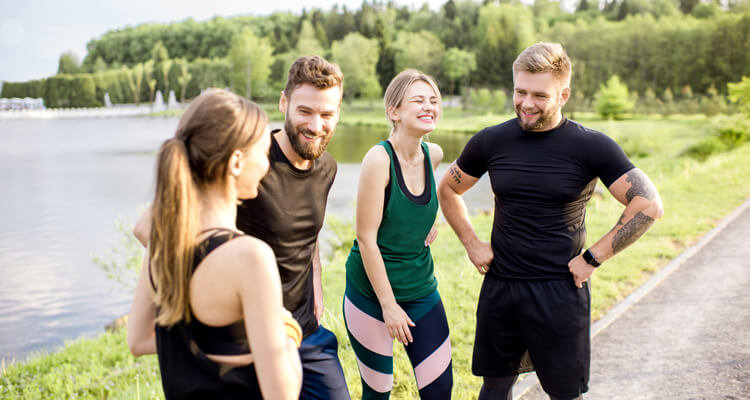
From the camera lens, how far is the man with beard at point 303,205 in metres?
2.47

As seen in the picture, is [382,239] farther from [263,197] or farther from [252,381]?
[252,381]

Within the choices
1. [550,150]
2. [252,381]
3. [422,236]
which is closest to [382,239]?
[422,236]

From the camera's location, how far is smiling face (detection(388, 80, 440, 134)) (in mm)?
3002

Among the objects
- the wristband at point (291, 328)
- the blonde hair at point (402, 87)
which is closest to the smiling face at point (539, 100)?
the blonde hair at point (402, 87)

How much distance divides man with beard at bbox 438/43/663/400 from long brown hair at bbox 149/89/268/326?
1.72 metres

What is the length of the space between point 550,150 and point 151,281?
207 centimetres

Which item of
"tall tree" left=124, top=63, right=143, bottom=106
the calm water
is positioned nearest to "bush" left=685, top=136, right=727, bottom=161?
the calm water

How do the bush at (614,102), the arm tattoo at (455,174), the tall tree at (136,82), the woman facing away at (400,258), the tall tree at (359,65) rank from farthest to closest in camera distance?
the tall tree at (136,82) < the tall tree at (359,65) < the bush at (614,102) < the arm tattoo at (455,174) < the woman facing away at (400,258)

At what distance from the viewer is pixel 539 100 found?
2.84 metres

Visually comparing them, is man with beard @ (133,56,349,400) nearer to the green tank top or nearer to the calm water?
the green tank top

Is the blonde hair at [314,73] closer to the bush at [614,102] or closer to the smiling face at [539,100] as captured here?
the smiling face at [539,100]

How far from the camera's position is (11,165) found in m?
32.7

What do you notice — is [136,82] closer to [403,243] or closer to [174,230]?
[403,243]

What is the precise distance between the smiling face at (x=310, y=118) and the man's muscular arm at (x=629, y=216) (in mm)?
1475
